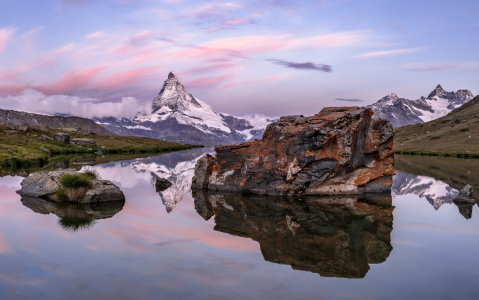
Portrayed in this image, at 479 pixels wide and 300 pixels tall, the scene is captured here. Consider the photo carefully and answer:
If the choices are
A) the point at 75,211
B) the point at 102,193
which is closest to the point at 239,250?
the point at 75,211

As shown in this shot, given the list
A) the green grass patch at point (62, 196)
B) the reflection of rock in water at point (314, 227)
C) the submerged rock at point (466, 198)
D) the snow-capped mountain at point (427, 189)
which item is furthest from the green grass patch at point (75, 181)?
the submerged rock at point (466, 198)

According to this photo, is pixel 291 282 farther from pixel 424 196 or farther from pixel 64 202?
pixel 424 196

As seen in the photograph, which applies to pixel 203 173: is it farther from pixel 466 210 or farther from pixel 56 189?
pixel 466 210

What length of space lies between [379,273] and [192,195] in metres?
18.2

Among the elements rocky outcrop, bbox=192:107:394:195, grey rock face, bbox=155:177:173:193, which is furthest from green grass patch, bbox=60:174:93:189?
rocky outcrop, bbox=192:107:394:195

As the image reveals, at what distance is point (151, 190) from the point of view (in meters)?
30.4

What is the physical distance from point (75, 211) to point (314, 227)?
1319cm

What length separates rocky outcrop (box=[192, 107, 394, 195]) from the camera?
26.4 meters

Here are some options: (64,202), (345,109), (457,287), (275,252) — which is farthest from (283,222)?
(345,109)

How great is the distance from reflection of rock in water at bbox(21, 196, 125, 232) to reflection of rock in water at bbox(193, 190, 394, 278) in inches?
205

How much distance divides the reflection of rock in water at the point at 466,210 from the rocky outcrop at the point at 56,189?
68.1ft

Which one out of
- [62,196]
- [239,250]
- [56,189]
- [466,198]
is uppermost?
[56,189]

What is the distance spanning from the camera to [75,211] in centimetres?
2061

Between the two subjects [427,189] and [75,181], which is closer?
[75,181]
